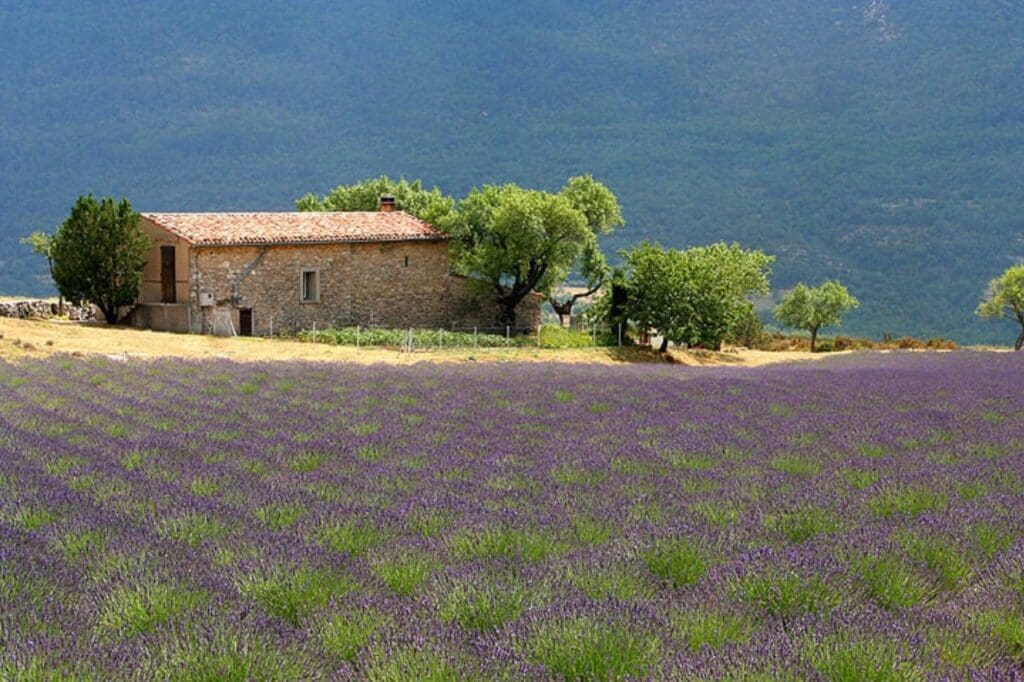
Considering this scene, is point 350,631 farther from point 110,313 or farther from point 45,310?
point 45,310

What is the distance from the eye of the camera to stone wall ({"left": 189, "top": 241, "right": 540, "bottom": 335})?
30.6m

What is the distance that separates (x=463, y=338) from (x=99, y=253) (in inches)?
406

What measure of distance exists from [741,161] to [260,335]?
453ft

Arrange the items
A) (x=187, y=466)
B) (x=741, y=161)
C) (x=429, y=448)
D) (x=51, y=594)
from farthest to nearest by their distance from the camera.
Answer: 1. (x=741, y=161)
2. (x=429, y=448)
3. (x=187, y=466)
4. (x=51, y=594)

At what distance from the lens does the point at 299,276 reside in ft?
106

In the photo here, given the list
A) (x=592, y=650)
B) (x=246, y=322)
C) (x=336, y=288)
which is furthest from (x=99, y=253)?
(x=592, y=650)

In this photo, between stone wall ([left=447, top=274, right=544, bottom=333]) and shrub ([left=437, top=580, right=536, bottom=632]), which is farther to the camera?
stone wall ([left=447, top=274, right=544, bottom=333])

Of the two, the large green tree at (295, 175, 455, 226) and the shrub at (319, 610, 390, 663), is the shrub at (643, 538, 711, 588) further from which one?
the large green tree at (295, 175, 455, 226)

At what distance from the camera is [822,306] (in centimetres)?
4809

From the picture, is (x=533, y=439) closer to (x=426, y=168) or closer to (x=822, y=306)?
(x=822, y=306)

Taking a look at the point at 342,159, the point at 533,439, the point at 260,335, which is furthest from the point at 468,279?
the point at 342,159

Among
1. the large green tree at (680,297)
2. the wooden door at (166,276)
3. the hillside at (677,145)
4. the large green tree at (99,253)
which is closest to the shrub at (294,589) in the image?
the large green tree at (99,253)

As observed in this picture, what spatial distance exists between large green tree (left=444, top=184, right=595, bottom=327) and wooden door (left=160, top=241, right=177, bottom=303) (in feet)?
29.8

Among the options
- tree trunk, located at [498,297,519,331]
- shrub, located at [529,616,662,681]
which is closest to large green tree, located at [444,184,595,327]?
tree trunk, located at [498,297,519,331]
